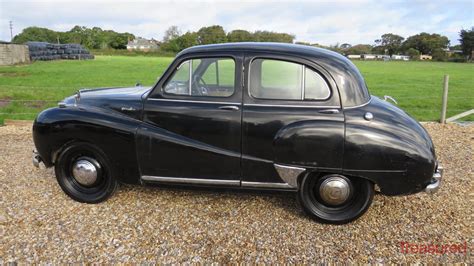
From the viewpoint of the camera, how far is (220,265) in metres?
2.96

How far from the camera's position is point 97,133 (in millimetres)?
3830

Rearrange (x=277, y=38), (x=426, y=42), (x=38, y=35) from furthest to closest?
(x=426, y=42)
(x=38, y=35)
(x=277, y=38)

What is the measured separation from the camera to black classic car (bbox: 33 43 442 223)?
3.39 m

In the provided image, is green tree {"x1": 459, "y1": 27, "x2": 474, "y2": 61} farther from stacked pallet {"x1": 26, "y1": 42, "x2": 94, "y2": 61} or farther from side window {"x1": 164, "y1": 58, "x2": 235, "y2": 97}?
side window {"x1": 164, "y1": 58, "x2": 235, "y2": 97}

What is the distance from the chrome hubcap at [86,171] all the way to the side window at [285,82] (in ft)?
6.45

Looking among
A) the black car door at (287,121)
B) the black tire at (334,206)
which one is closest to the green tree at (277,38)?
the black car door at (287,121)

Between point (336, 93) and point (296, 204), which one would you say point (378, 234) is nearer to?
point (296, 204)

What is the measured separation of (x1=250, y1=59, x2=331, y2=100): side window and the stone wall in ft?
84.4

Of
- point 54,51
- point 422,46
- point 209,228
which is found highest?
point 422,46

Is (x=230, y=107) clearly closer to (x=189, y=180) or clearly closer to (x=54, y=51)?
(x=189, y=180)

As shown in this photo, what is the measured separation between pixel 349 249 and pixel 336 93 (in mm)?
1457

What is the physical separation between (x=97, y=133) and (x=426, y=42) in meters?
101

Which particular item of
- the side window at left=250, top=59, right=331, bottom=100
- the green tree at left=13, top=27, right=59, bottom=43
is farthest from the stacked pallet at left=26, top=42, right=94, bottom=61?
the green tree at left=13, top=27, right=59, bottom=43

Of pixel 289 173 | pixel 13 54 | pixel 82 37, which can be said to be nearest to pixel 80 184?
pixel 289 173
